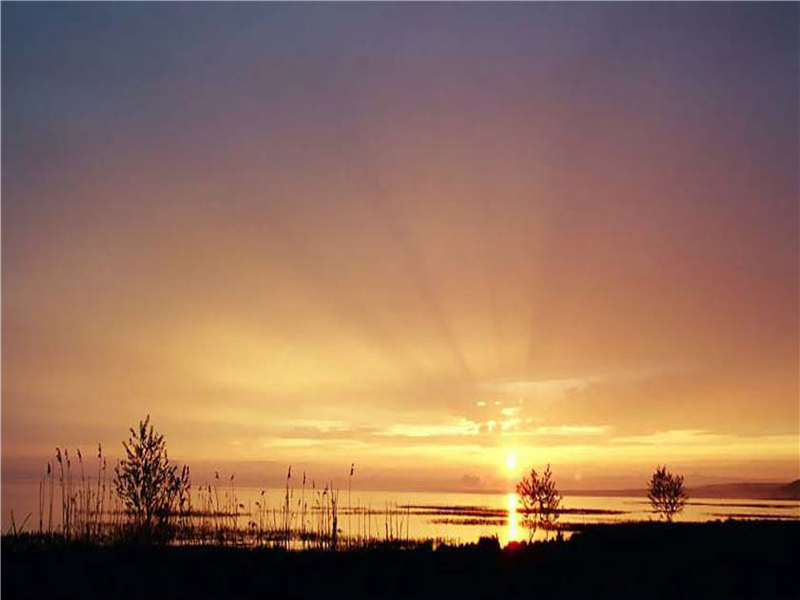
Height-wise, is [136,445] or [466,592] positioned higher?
[136,445]

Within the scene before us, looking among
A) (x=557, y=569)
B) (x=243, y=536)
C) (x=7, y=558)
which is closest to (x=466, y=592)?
(x=557, y=569)

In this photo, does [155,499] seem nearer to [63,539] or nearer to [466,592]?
[63,539]

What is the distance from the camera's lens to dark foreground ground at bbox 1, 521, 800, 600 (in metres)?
21.5

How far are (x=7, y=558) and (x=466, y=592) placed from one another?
1475cm

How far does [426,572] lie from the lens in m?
23.5

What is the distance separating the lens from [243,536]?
47062 millimetres

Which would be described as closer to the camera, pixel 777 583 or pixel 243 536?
pixel 777 583

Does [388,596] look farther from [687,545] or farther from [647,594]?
[687,545]

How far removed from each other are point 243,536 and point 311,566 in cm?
2389

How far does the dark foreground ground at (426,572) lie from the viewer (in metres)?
21.5

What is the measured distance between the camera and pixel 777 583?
76.1ft

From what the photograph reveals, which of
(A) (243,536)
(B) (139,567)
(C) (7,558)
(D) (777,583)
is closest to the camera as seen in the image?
(D) (777,583)

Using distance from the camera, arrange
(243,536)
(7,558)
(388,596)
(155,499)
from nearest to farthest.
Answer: (388,596)
(7,558)
(155,499)
(243,536)

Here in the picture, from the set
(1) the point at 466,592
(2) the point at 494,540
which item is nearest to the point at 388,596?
(1) the point at 466,592
